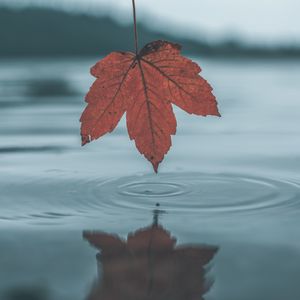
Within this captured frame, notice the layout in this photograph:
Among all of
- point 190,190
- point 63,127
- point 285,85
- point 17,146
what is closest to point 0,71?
point 285,85

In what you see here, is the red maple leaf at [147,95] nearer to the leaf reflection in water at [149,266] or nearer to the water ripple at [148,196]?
the leaf reflection in water at [149,266]

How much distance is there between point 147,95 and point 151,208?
38 centimetres

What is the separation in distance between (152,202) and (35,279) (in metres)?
0.48

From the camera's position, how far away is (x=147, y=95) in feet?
3.15

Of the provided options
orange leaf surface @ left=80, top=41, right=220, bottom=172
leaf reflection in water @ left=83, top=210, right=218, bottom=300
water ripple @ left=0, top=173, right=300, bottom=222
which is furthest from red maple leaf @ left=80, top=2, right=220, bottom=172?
water ripple @ left=0, top=173, right=300, bottom=222

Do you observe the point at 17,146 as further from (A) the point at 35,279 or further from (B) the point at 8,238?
(A) the point at 35,279

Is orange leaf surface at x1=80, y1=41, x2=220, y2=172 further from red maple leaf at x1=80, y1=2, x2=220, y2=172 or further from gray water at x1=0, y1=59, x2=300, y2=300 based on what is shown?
gray water at x1=0, y1=59, x2=300, y2=300

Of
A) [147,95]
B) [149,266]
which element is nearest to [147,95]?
[147,95]

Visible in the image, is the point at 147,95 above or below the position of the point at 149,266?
above

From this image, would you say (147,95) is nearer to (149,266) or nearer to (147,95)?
(147,95)

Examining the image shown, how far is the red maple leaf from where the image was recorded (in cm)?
92

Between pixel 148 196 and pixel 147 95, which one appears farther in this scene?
pixel 148 196

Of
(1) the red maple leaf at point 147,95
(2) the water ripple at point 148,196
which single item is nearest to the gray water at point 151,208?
(2) the water ripple at point 148,196

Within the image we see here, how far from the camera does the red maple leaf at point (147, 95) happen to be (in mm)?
920
